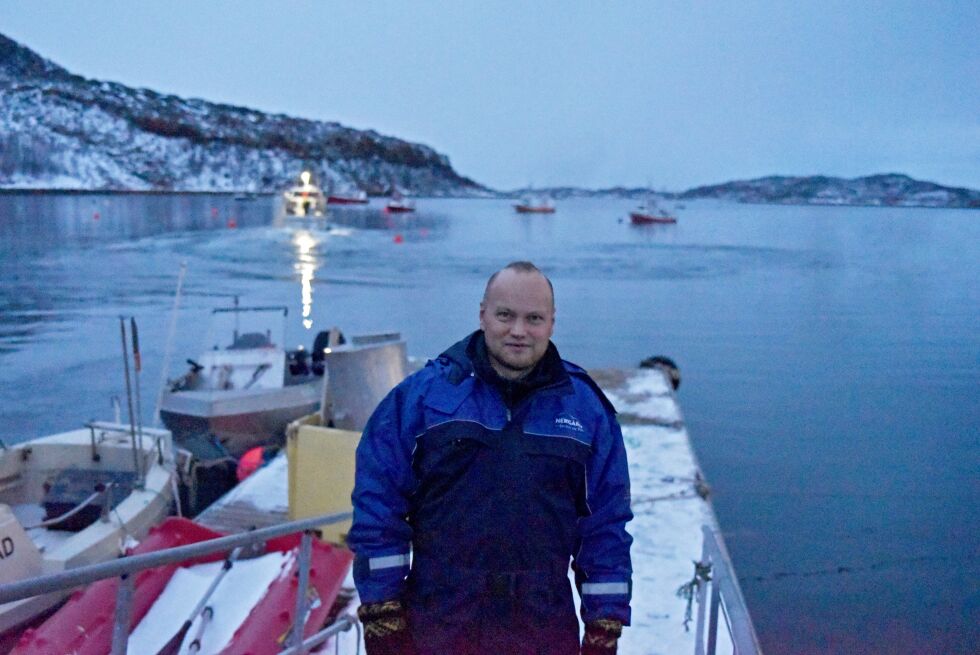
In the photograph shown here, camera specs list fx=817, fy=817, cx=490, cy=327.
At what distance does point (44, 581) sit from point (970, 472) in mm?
14898

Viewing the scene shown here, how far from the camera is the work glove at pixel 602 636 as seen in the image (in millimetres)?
2338

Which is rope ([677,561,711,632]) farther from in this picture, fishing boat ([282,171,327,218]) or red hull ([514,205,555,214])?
red hull ([514,205,555,214])

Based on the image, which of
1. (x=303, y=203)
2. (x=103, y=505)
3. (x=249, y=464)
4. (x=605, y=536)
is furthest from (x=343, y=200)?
(x=605, y=536)

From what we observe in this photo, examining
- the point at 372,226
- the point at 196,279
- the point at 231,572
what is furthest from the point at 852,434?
the point at 372,226

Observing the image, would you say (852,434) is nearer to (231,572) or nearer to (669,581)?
(669,581)

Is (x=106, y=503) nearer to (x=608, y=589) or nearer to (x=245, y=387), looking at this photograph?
(x=245, y=387)

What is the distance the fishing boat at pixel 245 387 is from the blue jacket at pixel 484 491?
9.27 m

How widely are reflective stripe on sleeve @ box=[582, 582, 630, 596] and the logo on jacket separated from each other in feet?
1.52

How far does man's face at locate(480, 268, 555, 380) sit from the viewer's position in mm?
2371

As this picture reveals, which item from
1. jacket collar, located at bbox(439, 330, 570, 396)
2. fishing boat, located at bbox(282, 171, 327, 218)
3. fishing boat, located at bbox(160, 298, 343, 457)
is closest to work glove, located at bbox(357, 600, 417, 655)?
jacket collar, located at bbox(439, 330, 570, 396)

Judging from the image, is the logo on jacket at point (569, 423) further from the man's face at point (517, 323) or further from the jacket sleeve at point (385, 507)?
the jacket sleeve at point (385, 507)

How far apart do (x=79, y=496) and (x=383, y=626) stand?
6792 millimetres

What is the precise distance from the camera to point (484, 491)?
2240 millimetres

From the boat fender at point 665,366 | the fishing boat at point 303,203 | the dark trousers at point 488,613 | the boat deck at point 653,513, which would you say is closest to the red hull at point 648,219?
the fishing boat at point 303,203
